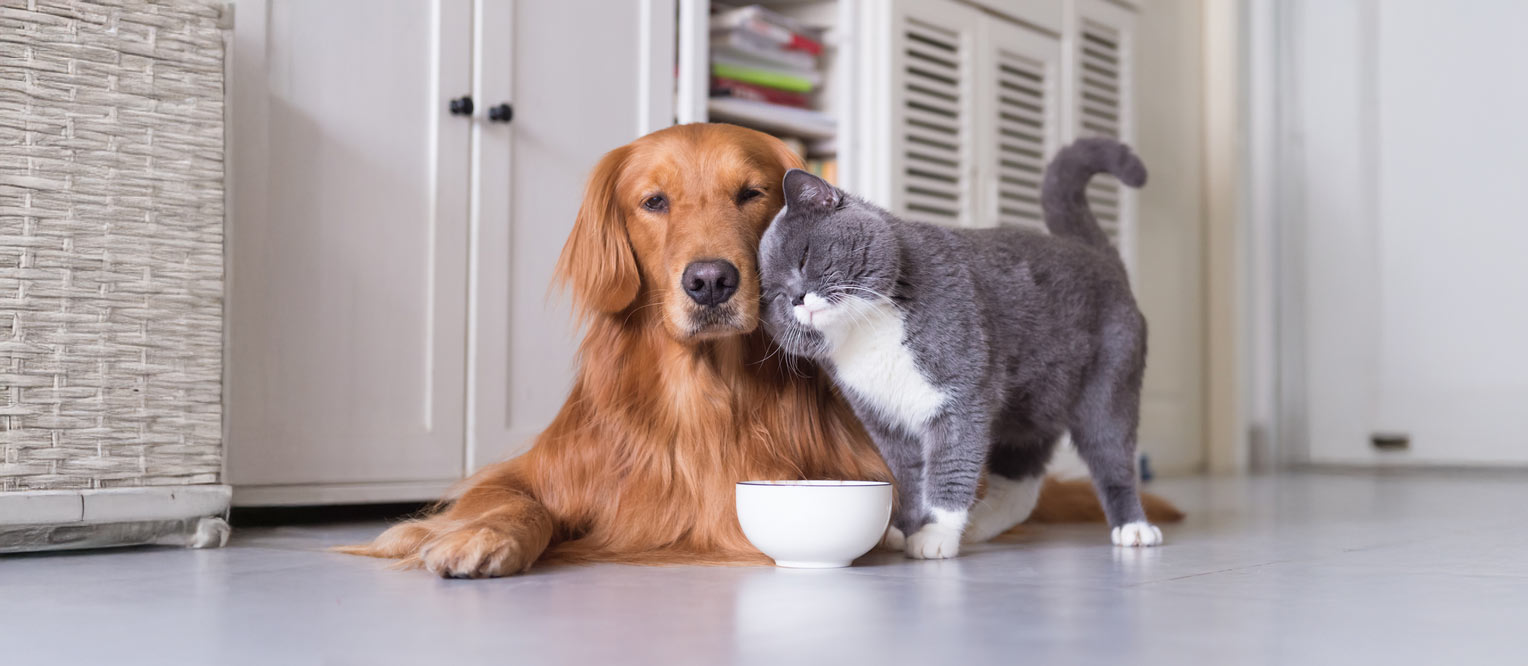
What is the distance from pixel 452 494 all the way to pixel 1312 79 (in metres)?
3.90

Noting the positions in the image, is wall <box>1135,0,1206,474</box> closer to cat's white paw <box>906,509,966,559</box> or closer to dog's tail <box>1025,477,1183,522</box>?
dog's tail <box>1025,477,1183,522</box>

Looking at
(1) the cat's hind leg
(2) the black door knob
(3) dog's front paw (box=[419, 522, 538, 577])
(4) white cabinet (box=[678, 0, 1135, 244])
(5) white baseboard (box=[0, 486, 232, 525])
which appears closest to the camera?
(3) dog's front paw (box=[419, 522, 538, 577])

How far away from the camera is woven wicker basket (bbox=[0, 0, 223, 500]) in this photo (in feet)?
5.63

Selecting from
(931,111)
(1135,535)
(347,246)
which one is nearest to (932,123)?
(931,111)

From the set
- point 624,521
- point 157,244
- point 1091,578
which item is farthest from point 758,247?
point 157,244

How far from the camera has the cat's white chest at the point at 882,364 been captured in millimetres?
1603

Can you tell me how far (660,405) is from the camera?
5.74 ft

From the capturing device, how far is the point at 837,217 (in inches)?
62.4

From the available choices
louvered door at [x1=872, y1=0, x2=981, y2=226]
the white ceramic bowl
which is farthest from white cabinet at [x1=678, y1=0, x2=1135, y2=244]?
the white ceramic bowl

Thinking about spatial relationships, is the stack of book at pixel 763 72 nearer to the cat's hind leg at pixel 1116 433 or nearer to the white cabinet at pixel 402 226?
the white cabinet at pixel 402 226

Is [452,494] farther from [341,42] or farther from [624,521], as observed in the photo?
[341,42]

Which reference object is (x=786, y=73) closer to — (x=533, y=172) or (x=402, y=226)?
(x=533, y=172)

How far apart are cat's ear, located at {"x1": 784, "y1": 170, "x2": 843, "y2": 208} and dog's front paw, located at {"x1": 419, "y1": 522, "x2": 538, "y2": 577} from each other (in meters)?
0.56

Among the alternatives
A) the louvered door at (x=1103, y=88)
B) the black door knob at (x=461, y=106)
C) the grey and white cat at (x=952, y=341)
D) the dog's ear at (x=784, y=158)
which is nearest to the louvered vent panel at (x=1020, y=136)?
the louvered door at (x=1103, y=88)
